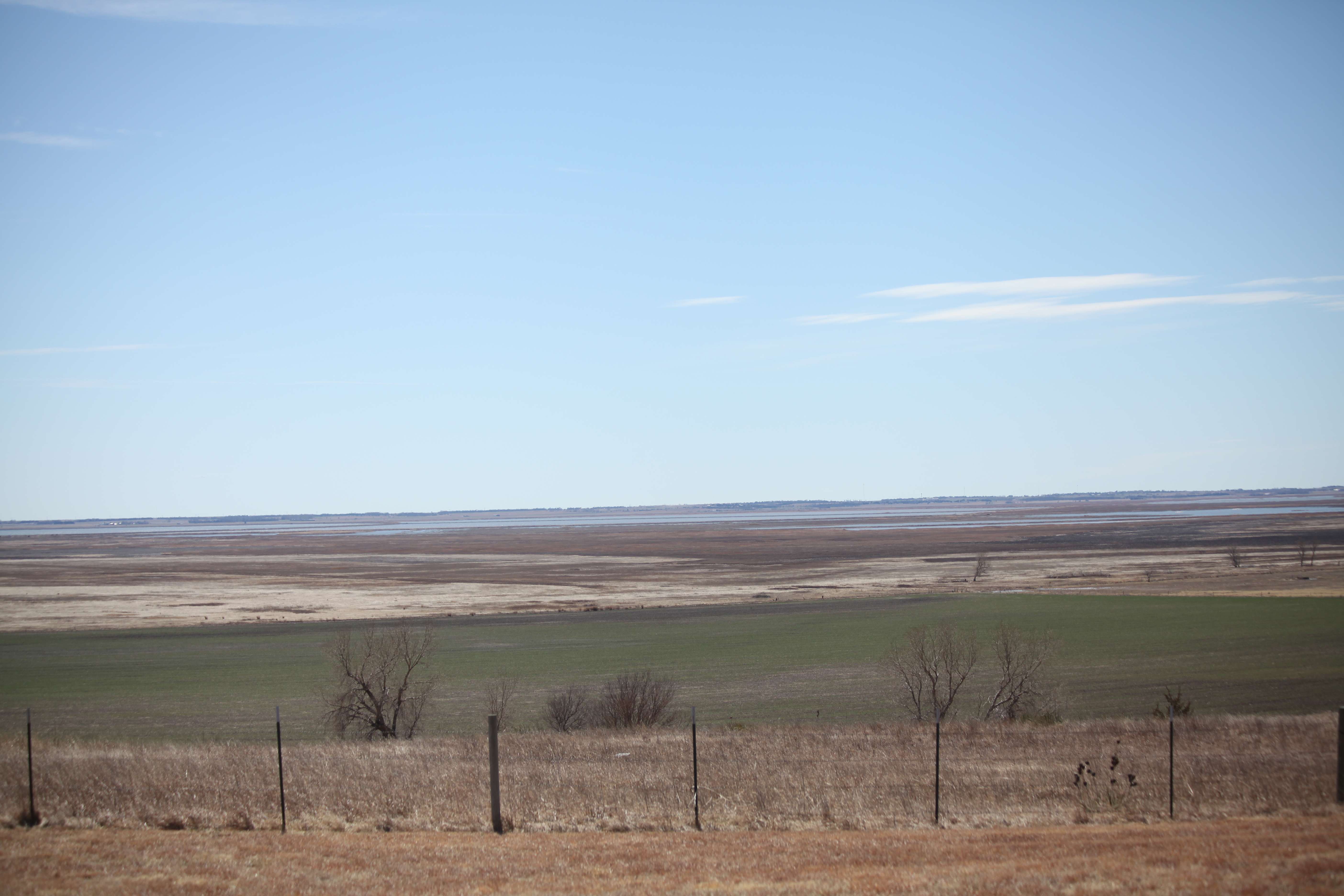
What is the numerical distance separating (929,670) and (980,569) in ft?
213

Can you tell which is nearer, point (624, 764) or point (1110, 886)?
point (1110, 886)

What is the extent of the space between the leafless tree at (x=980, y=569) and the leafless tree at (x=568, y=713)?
2437 inches

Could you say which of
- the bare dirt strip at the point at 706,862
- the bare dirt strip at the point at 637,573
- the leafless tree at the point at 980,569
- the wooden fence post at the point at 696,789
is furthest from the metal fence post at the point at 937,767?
the leafless tree at the point at 980,569

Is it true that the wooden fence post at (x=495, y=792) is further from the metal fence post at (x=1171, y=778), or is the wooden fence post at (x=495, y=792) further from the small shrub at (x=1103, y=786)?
the metal fence post at (x=1171, y=778)

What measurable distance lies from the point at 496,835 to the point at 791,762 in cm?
920

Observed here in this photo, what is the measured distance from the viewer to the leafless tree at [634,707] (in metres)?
33.1

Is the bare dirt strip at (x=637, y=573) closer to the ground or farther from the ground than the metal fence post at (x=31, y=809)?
closer to the ground

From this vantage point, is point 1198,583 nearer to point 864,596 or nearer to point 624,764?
point 864,596

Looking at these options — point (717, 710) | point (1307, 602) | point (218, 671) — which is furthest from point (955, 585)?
point (218, 671)

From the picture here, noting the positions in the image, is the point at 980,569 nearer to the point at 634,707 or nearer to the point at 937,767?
the point at 634,707

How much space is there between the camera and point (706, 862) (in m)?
11.5

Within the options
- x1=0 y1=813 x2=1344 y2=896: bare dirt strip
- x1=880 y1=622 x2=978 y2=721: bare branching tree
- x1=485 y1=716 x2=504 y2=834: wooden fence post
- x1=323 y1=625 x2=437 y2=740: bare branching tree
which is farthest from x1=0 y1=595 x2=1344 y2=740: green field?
x1=0 y1=813 x2=1344 y2=896: bare dirt strip

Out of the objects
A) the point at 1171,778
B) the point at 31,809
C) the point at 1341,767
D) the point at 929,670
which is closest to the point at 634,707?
the point at 929,670

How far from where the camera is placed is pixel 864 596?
256 ft
